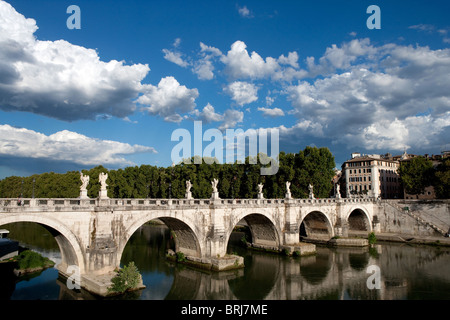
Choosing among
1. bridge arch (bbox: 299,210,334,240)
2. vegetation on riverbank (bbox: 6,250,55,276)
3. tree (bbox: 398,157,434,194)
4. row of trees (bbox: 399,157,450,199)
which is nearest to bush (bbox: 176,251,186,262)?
vegetation on riverbank (bbox: 6,250,55,276)

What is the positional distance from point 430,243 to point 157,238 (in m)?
42.7

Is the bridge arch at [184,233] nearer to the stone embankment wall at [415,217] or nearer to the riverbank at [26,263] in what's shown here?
the riverbank at [26,263]

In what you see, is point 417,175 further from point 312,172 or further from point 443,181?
point 312,172

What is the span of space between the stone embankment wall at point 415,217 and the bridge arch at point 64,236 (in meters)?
50.4

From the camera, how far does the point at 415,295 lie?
1029 inches

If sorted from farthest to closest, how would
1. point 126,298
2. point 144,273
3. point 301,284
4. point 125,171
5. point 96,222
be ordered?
point 125,171 → point 144,273 → point 301,284 → point 96,222 → point 126,298

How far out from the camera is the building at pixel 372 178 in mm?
74375

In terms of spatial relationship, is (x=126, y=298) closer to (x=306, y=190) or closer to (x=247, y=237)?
(x=247, y=237)

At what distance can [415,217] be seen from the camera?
52.4m

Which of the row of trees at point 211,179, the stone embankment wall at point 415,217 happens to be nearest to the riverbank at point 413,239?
the stone embankment wall at point 415,217

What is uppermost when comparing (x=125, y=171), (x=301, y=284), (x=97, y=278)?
(x=125, y=171)

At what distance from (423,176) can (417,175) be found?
993 mm
